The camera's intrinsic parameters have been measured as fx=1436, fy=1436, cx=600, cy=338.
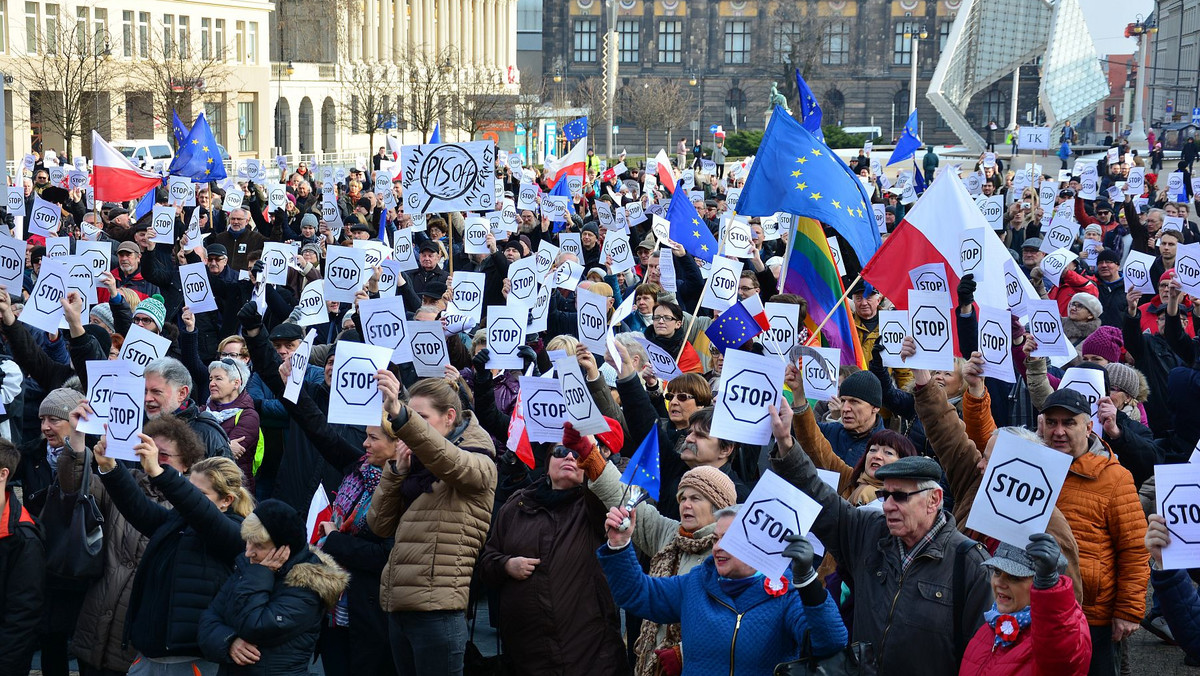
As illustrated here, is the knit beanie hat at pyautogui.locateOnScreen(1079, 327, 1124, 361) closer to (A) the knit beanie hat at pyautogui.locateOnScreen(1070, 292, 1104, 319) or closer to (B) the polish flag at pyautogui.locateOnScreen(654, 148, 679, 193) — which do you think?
(A) the knit beanie hat at pyautogui.locateOnScreen(1070, 292, 1104, 319)

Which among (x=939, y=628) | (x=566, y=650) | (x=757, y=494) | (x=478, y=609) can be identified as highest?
(x=757, y=494)

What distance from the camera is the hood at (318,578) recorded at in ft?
15.7

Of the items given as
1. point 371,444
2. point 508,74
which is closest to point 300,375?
point 371,444

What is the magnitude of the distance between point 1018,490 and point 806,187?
4.85 metres

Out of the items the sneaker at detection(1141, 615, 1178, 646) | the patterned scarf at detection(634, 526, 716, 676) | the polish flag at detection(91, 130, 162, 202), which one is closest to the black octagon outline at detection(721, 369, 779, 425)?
the patterned scarf at detection(634, 526, 716, 676)

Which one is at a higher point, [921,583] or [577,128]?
[577,128]

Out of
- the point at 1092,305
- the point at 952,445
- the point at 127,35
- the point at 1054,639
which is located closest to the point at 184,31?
the point at 127,35

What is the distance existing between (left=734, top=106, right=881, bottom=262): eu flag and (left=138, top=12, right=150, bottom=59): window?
45747mm

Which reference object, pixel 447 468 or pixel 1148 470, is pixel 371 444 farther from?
pixel 1148 470

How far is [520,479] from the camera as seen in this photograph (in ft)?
20.5

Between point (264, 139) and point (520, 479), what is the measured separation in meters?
55.5

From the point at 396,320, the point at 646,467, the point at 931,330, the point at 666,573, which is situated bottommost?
the point at 666,573

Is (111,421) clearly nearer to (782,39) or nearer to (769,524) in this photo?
(769,524)

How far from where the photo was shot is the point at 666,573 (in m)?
4.85
